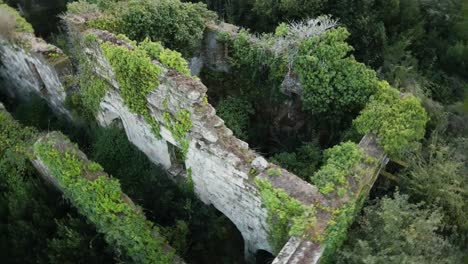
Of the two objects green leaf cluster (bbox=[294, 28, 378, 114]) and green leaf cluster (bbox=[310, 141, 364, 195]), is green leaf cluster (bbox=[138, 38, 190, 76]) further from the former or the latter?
green leaf cluster (bbox=[310, 141, 364, 195])

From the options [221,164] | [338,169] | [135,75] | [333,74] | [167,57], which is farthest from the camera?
[333,74]

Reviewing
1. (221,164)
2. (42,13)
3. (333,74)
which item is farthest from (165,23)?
(42,13)

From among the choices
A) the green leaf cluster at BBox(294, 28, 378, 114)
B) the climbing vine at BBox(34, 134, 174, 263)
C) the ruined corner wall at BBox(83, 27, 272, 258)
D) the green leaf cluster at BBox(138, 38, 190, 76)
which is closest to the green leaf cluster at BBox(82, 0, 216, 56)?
the ruined corner wall at BBox(83, 27, 272, 258)

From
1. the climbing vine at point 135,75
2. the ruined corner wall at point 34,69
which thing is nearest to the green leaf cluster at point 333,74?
the climbing vine at point 135,75

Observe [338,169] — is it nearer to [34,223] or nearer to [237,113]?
[237,113]

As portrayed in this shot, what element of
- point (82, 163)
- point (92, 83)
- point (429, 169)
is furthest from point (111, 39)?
point (429, 169)
